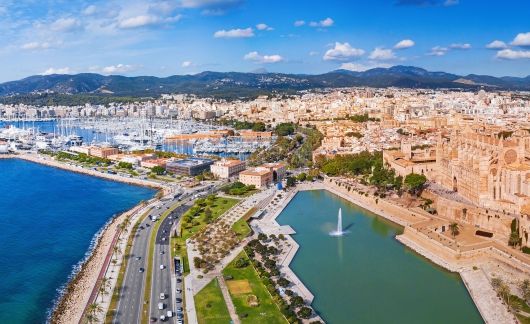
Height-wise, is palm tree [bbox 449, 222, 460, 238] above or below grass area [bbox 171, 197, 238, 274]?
above

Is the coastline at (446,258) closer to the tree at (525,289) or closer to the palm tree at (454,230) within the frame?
the tree at (525,289)

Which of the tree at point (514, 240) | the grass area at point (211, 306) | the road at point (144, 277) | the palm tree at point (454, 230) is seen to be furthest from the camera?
the palm tree at point (454, 230)

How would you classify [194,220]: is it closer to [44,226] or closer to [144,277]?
[144,277]

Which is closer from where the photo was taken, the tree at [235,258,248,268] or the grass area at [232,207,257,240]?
the tree at [235,258,248,268]

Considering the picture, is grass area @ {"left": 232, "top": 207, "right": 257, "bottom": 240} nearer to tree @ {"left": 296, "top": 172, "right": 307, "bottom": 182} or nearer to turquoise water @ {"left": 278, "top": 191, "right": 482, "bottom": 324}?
turquoise water @ {"left": 278, "top": 191, "right": 482, "bottom": 324}

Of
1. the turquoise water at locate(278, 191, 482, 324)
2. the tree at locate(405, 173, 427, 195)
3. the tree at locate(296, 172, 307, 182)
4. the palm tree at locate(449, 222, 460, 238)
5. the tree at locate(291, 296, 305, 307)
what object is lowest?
the turquoise water at locate(278, 191, 482, 324)

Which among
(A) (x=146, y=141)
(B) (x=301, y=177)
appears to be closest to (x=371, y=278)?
(B) (x=301, y=177)

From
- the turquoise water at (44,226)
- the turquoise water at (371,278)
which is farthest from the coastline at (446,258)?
the turquoise water at (44,226)

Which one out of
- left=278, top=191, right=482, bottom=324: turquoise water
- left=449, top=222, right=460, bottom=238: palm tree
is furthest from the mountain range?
left=449, top=222, right=460, bottom=238: palm tree
